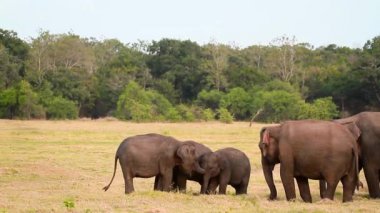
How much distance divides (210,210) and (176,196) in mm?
2148

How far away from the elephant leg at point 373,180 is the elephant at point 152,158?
14.3 feet

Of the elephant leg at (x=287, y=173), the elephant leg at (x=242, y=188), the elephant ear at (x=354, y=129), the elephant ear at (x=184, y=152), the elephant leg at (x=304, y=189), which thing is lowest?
the elephant leg at (x=242, y=188)

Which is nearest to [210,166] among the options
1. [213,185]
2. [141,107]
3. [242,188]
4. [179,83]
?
[213,185]

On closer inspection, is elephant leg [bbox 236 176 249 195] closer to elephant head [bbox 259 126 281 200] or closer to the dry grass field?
the dry grass field

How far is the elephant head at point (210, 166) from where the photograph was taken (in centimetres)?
1692

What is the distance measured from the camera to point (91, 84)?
234 feet

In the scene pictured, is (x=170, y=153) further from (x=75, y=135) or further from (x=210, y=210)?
(x=75, y=135)

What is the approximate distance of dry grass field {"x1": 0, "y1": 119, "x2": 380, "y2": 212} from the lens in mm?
13336

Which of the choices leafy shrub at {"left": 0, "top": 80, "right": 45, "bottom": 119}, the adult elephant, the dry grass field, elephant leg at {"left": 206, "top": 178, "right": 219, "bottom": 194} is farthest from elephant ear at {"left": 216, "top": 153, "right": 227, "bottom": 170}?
leafy shrub at {"left": 0, "top": 80, "right": 45, "bottom": 119}

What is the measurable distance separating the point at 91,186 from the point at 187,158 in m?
4.14

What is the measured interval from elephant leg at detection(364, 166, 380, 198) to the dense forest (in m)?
43.5

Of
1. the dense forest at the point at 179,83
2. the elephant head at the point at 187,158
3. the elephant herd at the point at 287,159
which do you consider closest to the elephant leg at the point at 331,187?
the elephant herd at the point at 287,159

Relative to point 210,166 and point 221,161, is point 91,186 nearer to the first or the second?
point 210,166

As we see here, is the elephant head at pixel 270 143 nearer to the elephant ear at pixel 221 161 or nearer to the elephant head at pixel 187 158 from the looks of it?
the elephant head at pixel 187 158
